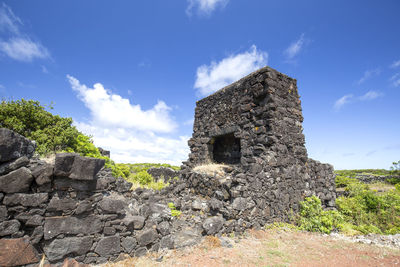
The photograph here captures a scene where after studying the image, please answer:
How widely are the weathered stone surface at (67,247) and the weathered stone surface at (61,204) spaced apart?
0.47m

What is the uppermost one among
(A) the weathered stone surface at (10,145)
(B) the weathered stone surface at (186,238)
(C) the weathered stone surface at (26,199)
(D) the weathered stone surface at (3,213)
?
(A) the weathered stone surface at (10,145)

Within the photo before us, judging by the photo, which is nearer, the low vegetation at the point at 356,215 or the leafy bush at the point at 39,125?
the low vegetation at the point at 356,215

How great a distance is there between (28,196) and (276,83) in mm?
7148

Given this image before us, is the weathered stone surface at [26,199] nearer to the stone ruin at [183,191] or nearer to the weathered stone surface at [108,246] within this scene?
the stone ruin at [183,191]

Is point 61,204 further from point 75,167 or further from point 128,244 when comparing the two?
point 128,244

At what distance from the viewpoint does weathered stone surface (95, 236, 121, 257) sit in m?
3.27

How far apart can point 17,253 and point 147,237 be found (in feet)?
6.23

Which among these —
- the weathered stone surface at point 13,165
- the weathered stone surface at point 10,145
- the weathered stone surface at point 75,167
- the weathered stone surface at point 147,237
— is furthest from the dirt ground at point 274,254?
the weathered stone surface at point 10,145

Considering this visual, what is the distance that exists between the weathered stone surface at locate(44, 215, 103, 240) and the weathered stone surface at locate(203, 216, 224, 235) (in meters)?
2.33

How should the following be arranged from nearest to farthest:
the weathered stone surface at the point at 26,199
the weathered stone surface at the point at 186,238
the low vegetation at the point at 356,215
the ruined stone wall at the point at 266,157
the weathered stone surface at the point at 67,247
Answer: the weathered stone surface at the point at 26,199, the weathered stone surface at the point at 67,247, the weathered stone surface at the point at 186,238, the ruined stone wall at the point at 266,157, the low vegetation at the point at 356,215

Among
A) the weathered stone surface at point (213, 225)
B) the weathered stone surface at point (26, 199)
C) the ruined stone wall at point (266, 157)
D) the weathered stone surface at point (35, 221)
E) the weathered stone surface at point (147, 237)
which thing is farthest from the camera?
the ruined stone wall at point (266, 157)

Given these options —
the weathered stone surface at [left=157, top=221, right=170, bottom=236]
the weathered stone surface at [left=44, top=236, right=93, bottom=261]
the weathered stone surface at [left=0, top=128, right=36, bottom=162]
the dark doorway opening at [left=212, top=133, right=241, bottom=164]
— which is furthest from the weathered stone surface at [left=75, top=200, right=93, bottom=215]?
the dark doorway opening at [left=212, top=133, right=241, bottom=164]

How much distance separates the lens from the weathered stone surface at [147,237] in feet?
12.0

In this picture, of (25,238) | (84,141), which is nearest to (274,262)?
(25,238)
